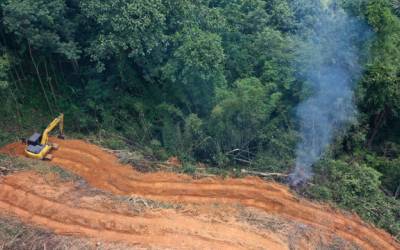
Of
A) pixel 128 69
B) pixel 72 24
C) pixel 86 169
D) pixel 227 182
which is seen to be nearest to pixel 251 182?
pixel 227 182

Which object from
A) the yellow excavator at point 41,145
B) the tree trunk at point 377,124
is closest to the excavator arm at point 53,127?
the yellow excavator at point 41,145

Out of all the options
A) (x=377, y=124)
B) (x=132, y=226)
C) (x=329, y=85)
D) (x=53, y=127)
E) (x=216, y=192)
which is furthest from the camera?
(x=377, y=124)

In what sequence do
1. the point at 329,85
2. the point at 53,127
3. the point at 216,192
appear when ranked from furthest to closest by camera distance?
the point at 53,127
the point at 329,85
the point at 216,192

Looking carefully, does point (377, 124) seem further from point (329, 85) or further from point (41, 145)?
point (41, 145)

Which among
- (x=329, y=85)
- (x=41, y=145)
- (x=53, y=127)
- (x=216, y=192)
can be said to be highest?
(x=329, y=85)

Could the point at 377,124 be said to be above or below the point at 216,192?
above

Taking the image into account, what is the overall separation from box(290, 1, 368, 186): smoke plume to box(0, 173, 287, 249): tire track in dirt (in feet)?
12.1

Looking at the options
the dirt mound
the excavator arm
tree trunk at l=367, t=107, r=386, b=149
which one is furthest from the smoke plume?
the excavator arm

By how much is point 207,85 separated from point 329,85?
3959mm

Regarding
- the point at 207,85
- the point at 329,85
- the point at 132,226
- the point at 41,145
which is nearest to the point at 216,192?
the point at 132,226

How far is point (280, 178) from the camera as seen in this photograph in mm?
15039

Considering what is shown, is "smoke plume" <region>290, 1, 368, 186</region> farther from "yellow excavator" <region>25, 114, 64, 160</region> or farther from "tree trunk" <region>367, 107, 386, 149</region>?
"yellow excavator" <region>25, 114, 64, 160</region>

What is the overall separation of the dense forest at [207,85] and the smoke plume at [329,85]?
0.05 m

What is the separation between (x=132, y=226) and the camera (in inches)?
484
